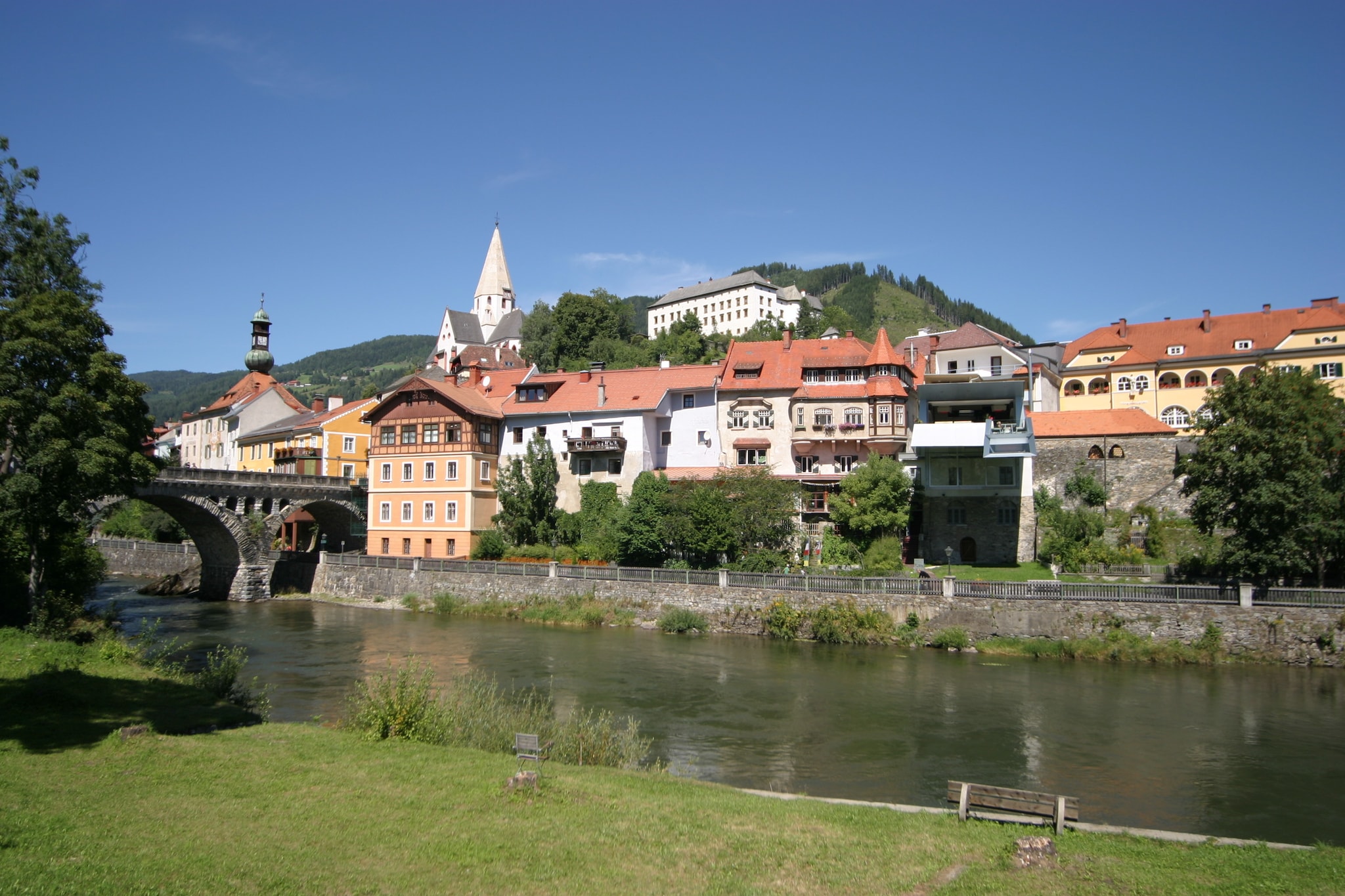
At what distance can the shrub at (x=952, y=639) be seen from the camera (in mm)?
34938

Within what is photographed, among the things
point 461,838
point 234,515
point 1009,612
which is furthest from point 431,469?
point 461,838

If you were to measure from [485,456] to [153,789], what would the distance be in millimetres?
43531

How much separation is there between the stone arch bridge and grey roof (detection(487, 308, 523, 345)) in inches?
3360

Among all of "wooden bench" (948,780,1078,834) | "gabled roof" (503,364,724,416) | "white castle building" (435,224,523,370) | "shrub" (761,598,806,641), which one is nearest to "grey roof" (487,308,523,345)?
"white castle building" (435,224,523,370)

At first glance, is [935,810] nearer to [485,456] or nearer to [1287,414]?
[1287,414]

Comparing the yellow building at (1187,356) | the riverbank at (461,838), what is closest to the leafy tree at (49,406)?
the riverbank at (461,838)

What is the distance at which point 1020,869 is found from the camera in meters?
11.2

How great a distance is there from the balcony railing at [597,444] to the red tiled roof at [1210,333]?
37.2 m

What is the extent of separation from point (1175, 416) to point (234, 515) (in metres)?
63.0

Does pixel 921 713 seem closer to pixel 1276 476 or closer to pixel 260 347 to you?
pixel 1276 476

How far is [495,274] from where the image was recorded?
499 ft

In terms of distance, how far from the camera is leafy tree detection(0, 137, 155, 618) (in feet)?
74.6

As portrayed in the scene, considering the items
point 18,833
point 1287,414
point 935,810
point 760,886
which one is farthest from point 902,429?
point 18,833

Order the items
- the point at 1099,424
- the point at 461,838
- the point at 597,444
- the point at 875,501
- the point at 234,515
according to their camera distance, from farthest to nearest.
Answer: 1. the point at 234,515
2. the point at 597,444
3. the point at 1099,424
4. the point at 875,501
5. the point at 461,838
